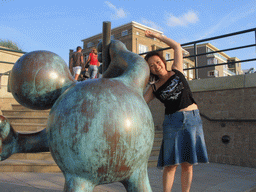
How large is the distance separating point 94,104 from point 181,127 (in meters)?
1.16

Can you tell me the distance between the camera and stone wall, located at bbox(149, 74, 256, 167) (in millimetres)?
4062

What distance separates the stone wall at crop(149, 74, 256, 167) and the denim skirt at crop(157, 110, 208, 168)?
2710 mm

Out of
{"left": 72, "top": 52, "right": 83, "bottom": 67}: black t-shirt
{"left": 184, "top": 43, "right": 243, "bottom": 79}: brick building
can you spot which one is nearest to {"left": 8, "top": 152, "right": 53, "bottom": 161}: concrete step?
{"left": 72, "top": 52, "right": 83, "bottom": 67}: black t-shirt

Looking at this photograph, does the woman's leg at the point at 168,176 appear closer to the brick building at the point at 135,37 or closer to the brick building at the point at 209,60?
the brick building at the point at 135,37

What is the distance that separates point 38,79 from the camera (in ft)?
3.26

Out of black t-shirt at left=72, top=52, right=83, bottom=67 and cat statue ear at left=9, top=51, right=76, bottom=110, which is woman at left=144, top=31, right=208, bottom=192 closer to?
cat statue ear at left=9, top=51, right=76, bottom=110

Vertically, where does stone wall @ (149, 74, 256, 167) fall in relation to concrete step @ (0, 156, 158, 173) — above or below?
above

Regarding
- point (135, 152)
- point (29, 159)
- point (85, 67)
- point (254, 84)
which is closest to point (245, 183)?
point (254, 84)

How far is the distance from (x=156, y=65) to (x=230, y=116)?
324cm

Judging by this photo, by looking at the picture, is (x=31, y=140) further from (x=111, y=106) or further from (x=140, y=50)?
(x=140, y=50)

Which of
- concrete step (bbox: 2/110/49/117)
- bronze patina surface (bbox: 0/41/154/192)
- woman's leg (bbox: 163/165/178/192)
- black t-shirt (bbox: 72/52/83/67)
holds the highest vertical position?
black t-shirt (bbox: 72/52/83/67)

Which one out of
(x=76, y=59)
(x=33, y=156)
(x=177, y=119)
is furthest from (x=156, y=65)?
(x=76, y=59)

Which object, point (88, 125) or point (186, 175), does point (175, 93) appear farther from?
point (88, 125)

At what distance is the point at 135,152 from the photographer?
876 mm
